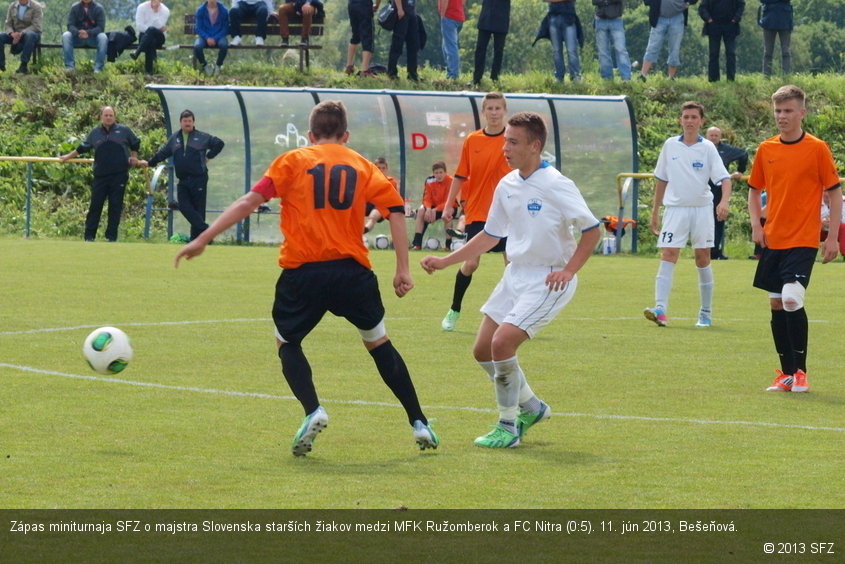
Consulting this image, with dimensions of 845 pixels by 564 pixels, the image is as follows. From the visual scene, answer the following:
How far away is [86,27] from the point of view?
3114 centimetres

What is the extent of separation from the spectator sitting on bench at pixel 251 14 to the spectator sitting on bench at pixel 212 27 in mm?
189

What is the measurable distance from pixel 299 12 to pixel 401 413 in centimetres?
2249

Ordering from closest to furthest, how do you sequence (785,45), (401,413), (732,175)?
(401,413) < (732,175) < (785,45)

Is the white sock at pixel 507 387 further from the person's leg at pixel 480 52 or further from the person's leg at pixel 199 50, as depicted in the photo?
the person's leg at pixel 199 50

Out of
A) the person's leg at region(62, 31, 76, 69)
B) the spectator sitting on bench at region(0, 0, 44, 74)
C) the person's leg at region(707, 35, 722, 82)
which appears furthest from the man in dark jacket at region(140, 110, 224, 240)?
the person's leg at region(707, 35, 722, 82)

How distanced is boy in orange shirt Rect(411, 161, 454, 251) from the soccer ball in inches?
665

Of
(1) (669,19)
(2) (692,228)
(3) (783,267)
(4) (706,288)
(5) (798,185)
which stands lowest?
(4) (706,288)

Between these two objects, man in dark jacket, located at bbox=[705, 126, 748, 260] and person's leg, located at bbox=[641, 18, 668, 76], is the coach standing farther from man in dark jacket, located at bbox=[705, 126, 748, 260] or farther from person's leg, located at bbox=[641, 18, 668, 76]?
person's leg, located at bbox=[641, 18, 668, 76]

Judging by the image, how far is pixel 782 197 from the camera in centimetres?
1102

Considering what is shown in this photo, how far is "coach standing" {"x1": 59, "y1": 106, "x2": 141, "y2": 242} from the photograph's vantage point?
25828 millimetres

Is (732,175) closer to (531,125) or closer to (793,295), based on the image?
(793,295)

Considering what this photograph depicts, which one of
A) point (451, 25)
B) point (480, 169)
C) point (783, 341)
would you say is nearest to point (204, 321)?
point (480, 169)

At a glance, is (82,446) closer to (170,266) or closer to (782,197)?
(782,197)

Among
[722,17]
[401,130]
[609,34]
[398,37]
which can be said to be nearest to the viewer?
[401,130]
